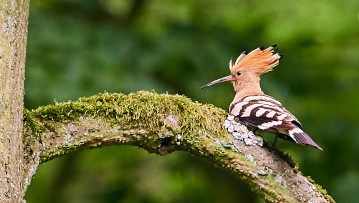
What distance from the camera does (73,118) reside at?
7.70 feet

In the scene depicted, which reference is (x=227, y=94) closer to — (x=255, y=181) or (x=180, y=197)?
(x=180, y=197)

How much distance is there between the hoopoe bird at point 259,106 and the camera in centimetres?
273

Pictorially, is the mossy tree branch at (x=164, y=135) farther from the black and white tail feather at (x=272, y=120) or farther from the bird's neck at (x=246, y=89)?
the bird's neck at (x=246, y=89)

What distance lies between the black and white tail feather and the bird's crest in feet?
2.06

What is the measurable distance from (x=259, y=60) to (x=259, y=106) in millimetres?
706

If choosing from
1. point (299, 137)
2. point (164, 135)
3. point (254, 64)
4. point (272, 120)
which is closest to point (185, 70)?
point (254, 64)

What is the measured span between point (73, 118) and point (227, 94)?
11.4 ft

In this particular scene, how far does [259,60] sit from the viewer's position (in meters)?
3.54

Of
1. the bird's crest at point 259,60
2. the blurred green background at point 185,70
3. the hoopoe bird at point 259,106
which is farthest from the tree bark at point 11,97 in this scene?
the blurred green background at point 185,70

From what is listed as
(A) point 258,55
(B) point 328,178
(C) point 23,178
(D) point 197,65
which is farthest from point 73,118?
(B) point 328,178

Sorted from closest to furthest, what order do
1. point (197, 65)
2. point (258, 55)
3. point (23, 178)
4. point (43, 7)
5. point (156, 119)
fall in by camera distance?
point (23, 178), point (156, 119), point (258, 55), point (197, 65), point (43, 7)

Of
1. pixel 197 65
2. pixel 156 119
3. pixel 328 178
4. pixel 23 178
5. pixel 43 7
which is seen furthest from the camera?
pixel 43 7

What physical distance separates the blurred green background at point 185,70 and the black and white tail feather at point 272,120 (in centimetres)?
237

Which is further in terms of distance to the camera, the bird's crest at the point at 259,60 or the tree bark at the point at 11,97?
the bird's crest at the point at 259,60
